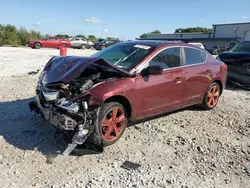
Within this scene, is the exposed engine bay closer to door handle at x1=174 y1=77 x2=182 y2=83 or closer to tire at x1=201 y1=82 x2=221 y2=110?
door handle at x1=174 y1=77 x2=182 y2=83

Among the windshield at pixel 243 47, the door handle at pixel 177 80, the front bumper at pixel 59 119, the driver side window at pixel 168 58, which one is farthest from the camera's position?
the windshield at pixel 243 47

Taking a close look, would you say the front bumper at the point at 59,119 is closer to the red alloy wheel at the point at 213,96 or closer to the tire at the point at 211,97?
the tire at the point at 211,97

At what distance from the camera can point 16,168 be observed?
382 cm

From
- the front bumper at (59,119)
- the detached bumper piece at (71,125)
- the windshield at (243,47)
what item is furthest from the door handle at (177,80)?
the windshield at (243,47)

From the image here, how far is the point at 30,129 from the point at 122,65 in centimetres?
204

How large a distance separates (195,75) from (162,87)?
115 centimetres

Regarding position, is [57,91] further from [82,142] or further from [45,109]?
[82,142]

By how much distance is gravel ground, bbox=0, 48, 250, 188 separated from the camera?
367 cm

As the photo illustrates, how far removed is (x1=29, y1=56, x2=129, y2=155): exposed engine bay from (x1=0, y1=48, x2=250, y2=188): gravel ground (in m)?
0.40

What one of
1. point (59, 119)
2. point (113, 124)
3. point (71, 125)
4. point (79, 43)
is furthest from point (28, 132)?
point (79, 43)

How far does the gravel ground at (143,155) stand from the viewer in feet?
12.0

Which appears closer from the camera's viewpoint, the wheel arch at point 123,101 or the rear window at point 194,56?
the wheel arch at point 123,101

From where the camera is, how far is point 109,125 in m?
4.48

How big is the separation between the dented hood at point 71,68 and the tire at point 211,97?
8.98 ft
